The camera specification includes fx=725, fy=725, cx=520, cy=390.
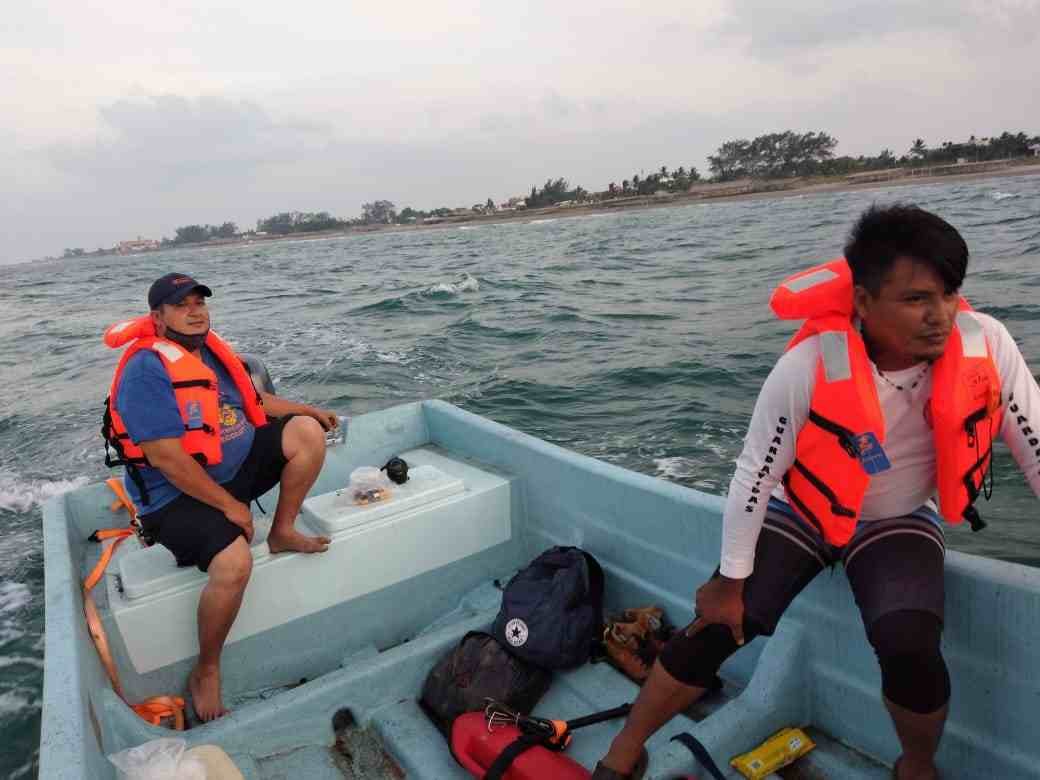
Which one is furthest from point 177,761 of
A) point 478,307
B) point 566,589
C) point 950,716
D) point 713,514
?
point 478,307

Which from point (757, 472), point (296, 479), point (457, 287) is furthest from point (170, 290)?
point (457, 287)

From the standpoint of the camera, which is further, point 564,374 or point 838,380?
point 564,374

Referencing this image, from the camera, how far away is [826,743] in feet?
7.37

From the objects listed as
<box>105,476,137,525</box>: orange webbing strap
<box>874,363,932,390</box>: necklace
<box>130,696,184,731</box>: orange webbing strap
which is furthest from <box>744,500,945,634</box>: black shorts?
<box>105,476,137,525</box>: orange webbing strap

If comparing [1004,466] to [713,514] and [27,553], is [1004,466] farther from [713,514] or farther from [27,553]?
[27,553]

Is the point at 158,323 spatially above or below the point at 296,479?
above

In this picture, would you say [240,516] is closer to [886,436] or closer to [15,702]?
[15,702]

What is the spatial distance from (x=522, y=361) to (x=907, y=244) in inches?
328

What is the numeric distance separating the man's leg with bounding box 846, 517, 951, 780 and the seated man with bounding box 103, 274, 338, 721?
1.99 m

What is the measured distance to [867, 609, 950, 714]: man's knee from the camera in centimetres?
165

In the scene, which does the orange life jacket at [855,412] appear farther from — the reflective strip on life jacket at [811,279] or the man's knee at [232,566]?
the man's knee at [232,566]

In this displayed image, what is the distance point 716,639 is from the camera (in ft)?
6.15

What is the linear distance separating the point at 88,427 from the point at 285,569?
266 inches

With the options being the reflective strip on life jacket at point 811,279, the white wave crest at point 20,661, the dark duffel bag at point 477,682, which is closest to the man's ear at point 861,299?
the reflective strip on life jacket at point 811,279
